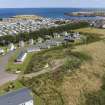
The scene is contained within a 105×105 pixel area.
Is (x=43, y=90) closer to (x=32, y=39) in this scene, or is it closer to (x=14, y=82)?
(x=14, y=82)

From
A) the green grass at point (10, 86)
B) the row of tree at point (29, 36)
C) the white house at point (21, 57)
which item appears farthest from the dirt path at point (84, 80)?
the row of tree at point (29, 36)

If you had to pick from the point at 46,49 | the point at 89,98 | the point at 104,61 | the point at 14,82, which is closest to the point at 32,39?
the point at 46,49

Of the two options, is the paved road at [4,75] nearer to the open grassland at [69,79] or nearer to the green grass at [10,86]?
the green grass at [10,86]

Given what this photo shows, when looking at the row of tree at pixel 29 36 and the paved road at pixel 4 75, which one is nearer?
the paved road at pixel 4 75

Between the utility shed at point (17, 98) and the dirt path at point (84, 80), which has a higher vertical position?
the utility shed at point (17, 98)

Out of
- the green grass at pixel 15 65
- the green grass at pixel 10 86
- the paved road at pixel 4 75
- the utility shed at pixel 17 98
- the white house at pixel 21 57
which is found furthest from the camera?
the white house at pixel 21 57

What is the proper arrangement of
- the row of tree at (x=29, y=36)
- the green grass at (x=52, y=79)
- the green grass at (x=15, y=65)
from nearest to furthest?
the green grass at (x=52, y=79)
the green grass at (x=15, y=65)
the row of tree at (x=29, y=36)

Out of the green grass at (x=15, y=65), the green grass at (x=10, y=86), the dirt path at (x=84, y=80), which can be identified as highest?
the green grass at (x=10, y=86)

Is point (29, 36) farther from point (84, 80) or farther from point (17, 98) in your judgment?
point (17, 98)

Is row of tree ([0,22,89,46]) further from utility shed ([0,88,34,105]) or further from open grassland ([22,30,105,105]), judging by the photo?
utility shed ([0,88,34,105])
